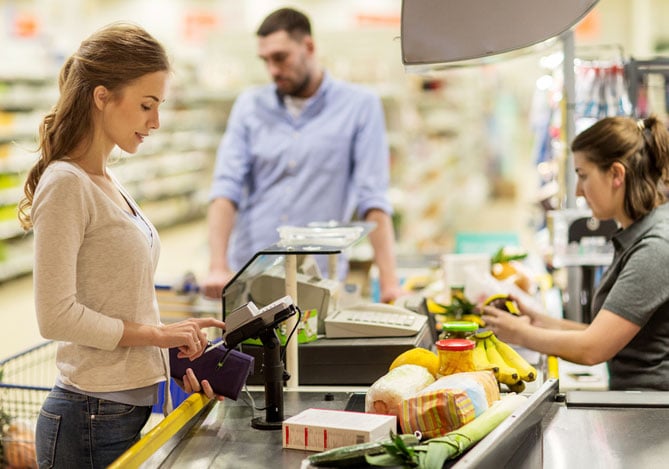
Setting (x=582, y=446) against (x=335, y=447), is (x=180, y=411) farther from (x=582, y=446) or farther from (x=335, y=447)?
(x=582, y=446)

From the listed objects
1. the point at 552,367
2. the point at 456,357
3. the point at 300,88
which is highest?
the point at 300,88

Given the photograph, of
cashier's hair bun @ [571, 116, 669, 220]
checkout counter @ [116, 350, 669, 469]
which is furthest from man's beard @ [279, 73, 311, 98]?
checkout counter @ [116, 350, 669, 469]

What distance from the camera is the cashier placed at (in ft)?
8.55

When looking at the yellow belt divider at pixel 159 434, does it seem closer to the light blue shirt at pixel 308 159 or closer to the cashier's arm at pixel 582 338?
the cashier's arm at pixel 582 338

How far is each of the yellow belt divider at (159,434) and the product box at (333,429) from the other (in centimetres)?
28

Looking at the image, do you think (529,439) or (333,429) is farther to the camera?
(529,439)

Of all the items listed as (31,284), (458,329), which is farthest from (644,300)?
(31,284)

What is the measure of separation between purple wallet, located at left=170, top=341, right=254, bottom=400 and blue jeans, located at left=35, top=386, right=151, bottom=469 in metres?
0.26

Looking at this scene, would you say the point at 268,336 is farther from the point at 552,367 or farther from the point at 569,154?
the point at 569,154

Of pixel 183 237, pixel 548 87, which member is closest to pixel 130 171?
pixel 183 237

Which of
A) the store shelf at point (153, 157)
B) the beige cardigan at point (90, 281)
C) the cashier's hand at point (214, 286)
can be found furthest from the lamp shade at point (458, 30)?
the store shelf at point (153, 157)

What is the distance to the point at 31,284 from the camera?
33.2 feet

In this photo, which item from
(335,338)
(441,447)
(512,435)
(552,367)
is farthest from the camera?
(552,367)

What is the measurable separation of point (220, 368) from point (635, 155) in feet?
4.78
